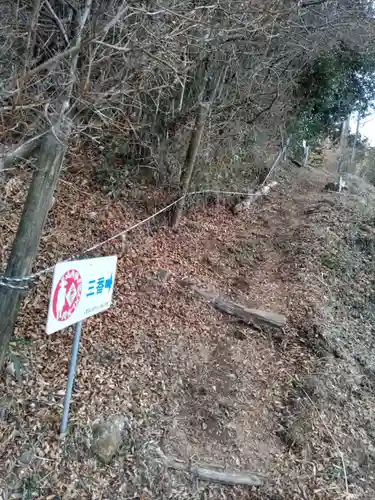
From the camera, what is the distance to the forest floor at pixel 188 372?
2787mm

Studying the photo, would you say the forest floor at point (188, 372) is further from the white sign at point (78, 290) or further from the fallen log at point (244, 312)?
the white sign at point (78, 290)

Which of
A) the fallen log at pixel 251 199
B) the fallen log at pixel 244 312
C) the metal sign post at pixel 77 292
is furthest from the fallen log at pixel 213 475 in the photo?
the fallen log at pixel 251 199

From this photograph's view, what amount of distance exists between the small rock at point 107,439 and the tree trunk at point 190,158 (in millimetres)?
3805

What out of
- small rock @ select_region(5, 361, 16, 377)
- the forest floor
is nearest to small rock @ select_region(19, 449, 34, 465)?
the forest floor

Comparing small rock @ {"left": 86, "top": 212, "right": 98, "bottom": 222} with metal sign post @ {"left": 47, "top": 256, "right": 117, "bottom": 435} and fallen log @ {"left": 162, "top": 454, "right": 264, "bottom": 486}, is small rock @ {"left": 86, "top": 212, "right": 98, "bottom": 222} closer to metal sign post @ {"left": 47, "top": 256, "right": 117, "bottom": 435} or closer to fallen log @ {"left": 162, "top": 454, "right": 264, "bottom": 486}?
metal sign post @ {"left": 47, "top": 256, "right": 117, "bottom": 435}

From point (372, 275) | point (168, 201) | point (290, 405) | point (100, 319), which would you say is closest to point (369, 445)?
point (290, 405)

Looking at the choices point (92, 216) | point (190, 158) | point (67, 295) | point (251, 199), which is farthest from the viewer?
point (251, 199)

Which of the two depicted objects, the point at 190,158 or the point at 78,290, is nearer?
the point at 78,290

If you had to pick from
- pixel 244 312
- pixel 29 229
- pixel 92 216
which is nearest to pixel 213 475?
pixel 244 312

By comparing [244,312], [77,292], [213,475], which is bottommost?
[213,475]

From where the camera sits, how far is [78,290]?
239 centimetres

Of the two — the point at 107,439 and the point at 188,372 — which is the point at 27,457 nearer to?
the point at 107,439

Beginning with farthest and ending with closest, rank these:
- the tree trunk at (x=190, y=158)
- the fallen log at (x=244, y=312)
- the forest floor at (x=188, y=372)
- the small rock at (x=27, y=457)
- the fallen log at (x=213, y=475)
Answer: the tree trunk at (x=190, y=158) < the fallen log at (x=244, y=312) < the fallen log at (x=213, y=475) < the forest floor at (x=188, y=372) < the small rock at (x=27, y=457)

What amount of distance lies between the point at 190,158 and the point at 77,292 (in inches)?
170
